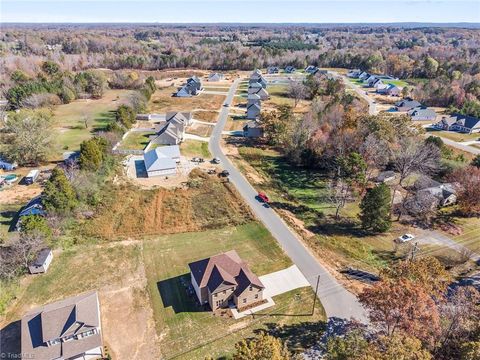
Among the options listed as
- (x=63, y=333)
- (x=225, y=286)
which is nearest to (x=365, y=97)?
(x=225, y=286)

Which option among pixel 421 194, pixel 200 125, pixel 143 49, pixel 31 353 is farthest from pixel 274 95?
pixel 143 49

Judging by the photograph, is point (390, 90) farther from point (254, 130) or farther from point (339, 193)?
point (339, 193)

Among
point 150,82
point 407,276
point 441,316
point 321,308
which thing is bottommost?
point 321,308

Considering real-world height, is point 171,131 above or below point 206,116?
above

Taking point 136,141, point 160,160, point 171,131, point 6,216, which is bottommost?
point 6,216

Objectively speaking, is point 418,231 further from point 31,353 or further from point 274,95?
point 274,95

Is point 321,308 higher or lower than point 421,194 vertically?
lower
